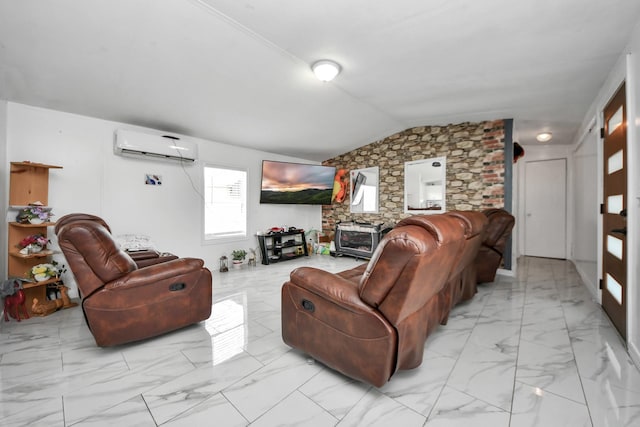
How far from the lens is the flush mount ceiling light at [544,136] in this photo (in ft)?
15.8

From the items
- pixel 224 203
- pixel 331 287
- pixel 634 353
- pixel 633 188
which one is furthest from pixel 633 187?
pixel 224 203

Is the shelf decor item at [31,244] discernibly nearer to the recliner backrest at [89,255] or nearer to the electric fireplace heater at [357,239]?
the recliner backrest at [89,255]

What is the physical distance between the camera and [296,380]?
1714 millimetres

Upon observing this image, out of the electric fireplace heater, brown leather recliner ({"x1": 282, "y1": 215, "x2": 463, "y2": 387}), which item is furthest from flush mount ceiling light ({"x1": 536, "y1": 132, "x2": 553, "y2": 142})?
brown leather recliner ({"x1": 282, "y1": 215, "x2": 463, "y2": 387})

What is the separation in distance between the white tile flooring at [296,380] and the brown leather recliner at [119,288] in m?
0.17

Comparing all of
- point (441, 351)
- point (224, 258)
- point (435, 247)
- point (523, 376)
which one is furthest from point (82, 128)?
point (523, 376)

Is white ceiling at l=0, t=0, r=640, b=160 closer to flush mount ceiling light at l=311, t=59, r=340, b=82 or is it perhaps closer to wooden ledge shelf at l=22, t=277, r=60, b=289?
flush mount ceiling light at l=311, t=59, r=340, b=82

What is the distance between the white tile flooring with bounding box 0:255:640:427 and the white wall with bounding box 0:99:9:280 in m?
0.63

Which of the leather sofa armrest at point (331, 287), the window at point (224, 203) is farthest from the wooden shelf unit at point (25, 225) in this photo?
the leather sofa armrest at point (331, 287)

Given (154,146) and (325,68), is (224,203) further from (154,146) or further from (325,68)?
(325,68)

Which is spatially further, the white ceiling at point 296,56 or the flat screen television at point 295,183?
the flat screen television at point 295,183

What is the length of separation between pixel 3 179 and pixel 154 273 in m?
2.18

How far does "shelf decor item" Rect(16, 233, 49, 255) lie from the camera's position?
8.74 feet

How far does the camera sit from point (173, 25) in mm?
2146
